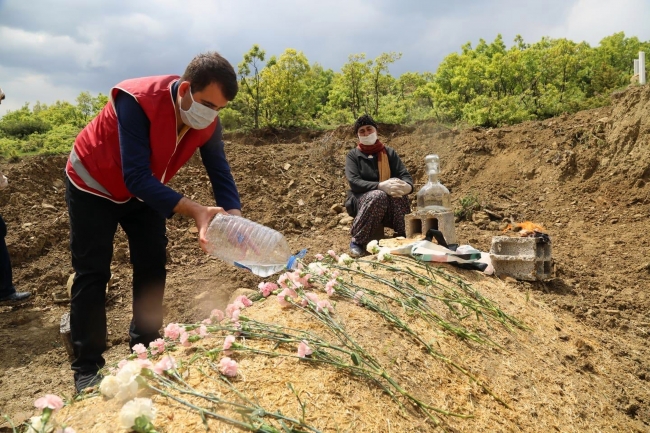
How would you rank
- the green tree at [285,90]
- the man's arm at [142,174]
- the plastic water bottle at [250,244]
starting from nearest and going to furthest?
the man's arm at [142,174] < the plastic water bottle at [250,244] < the green tree at [285,90]

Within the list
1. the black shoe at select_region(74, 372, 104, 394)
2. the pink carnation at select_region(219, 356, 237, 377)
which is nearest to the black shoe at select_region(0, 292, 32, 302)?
the black shoe at select_region(74, 372, 104, 394)

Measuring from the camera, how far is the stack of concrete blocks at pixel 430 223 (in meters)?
3.98

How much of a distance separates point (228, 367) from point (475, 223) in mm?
4963

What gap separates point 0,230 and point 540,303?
14.5 feet

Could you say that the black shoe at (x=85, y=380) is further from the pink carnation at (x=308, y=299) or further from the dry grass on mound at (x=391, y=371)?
the pink carnation at (x=308, y=299)

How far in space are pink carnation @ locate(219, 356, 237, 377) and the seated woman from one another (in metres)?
2.60

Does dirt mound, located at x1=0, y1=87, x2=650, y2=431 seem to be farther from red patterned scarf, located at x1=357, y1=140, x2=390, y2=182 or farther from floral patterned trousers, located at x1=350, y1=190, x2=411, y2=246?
red patterned scarf, located at x1=357, y1=140, x2=390, y2=182

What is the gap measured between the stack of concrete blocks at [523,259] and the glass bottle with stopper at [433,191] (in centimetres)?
71

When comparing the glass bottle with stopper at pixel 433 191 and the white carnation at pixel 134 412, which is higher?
the glass bottle with stopper at pixel 433 191

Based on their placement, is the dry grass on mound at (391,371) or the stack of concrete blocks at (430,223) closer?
the dry grass on mound at (391,371)

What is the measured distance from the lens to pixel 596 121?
303 inches

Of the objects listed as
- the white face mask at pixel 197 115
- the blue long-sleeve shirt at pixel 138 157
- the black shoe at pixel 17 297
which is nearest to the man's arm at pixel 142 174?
the blue long-sleeve shirt at pixel 138 157

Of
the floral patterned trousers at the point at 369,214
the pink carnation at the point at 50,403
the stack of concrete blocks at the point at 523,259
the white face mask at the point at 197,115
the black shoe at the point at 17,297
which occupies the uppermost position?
the white face mask at the point at 197,115

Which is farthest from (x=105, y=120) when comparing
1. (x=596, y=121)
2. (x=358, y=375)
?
(x=596, y=121)
